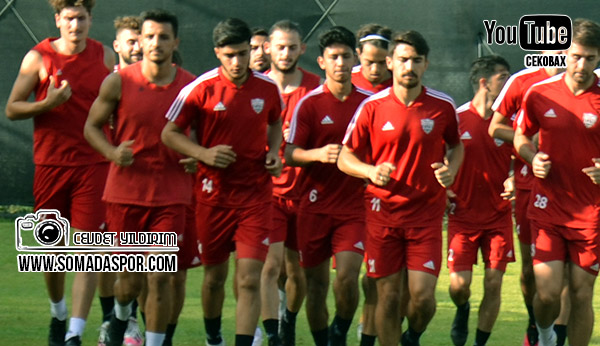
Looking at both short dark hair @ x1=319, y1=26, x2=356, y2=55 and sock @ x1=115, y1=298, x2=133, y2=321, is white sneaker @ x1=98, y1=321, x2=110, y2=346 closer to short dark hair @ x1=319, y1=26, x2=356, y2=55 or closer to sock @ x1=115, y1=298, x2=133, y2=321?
sock @ x1=115, y1=298, x2=133, y2=321

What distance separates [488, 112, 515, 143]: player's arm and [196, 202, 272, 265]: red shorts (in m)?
1.86

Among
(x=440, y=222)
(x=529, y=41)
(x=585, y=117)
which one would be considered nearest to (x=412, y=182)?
(x=440, y=222)

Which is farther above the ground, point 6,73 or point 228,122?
point 6,73

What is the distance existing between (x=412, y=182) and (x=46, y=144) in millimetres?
2805

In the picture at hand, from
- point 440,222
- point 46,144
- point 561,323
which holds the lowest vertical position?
point 561,323

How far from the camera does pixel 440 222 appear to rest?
827 cm

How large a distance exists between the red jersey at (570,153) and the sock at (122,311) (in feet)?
9.58

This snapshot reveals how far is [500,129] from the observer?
9172 millimetres

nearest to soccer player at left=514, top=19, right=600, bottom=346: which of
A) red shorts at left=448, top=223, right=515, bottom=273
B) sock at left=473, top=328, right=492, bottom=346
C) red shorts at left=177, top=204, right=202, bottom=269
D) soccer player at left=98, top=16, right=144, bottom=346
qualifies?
sock at left=473, top=328, right=492, bottom=346

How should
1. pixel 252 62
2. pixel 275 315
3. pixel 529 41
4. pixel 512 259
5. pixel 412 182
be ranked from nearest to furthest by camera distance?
pixel 412 182
pixel 275 315
pixel 512 259
pixel 252 62
pixel 529 41

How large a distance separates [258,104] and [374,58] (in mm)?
1247

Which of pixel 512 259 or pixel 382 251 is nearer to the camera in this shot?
pixel 382 251

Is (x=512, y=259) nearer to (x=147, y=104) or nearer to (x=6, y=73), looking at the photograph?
(x=147, y=104)

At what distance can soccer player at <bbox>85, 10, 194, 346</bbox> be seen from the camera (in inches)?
327
